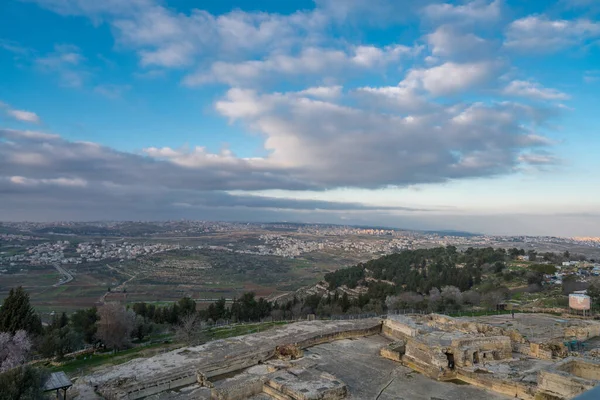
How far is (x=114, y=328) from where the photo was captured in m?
24.9

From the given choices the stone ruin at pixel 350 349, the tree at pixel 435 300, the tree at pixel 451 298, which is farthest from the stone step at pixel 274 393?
the tree at pixel 451 298

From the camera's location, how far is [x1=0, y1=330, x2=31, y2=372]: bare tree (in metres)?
18.6

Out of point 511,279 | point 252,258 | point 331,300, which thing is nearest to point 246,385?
point 331,300

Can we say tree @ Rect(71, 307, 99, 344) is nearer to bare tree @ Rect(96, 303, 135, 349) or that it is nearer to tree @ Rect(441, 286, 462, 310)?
bare tree @ Rect(96, 303, 135, 349)

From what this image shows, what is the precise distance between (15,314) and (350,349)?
1960 cm

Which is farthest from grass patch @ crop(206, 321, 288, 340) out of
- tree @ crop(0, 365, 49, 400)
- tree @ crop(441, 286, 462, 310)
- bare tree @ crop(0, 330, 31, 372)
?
tree @ crop(441, 286, 462, 310)

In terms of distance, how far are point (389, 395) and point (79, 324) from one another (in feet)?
75.4

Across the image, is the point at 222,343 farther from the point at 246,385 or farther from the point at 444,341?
the point at 444,341

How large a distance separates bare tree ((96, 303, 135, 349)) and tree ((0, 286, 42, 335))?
403cm

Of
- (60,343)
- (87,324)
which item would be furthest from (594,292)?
(60,343)

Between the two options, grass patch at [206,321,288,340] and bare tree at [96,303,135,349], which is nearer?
bare tree at [96,303,135,349]

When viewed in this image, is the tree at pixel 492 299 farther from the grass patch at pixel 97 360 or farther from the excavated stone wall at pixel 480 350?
the grass patch at pixel 97 360

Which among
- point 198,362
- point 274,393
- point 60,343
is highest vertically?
point 274,393

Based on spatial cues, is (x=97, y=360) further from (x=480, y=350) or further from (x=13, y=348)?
(x=480, y=350)
